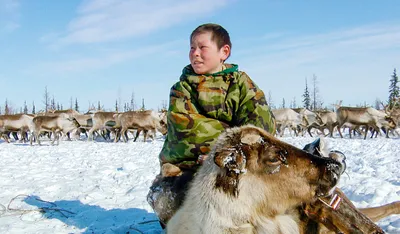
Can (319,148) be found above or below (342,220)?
above

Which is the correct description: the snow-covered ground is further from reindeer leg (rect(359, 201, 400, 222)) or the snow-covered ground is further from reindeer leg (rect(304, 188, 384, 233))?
reindeer leg (rect(304, 188, 384, 233))

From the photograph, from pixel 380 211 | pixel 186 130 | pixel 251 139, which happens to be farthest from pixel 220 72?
pixel 380 211

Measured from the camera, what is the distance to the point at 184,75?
A: 139 inches

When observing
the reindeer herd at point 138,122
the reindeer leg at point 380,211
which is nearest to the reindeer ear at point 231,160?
the reindeer leg at point 380,211

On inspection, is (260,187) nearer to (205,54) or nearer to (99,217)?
(205,54)

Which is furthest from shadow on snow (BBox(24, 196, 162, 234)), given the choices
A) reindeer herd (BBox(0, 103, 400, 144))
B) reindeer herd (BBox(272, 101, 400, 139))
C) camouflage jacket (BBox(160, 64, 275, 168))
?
reindeer herd (BBox(272, 101, 400, 139))

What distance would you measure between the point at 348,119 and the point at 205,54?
25584 millimetres

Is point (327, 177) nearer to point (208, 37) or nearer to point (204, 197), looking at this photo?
point (204, 197)

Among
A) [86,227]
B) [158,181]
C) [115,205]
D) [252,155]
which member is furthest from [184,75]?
[115,205]

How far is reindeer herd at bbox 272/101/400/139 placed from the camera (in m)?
25.9

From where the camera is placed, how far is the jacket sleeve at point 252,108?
3184 millimetres

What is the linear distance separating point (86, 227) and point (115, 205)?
1124mm

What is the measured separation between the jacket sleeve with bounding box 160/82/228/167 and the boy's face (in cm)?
23

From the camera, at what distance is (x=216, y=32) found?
3.29m
